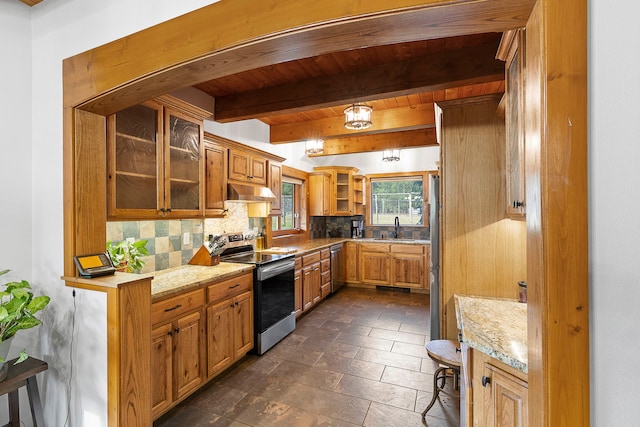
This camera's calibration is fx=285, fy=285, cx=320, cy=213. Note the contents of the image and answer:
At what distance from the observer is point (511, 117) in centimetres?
145

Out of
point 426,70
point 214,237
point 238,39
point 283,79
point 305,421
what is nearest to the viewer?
point 238,39

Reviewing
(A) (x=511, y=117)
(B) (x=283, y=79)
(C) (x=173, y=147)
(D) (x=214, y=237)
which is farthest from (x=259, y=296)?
(A) (x=511, y=117)

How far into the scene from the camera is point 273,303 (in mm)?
3109

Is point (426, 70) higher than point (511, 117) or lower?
higher

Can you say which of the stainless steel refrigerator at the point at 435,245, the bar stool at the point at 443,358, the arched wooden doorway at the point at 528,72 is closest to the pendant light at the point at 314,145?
the stainless steel refrigerator at the point at 435,245

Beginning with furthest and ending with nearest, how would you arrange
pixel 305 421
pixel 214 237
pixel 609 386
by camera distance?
pixel 214 237, pixel 305 421, pixel 609 386

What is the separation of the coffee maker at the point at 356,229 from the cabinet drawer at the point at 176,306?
13.3ft

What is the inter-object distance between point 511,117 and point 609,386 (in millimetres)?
1195

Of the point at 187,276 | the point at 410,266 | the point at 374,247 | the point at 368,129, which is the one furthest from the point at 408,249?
the point at 187,276

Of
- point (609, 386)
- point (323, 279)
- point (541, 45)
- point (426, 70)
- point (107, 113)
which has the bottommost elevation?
point (323, 279)

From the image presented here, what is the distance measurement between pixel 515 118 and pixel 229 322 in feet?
8.40

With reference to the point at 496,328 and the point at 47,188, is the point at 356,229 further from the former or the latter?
the point at 47,188

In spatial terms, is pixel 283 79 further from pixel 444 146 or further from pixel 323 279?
pixel 323 279

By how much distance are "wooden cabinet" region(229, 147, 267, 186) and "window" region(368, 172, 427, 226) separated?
116 inches
